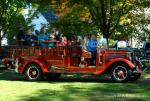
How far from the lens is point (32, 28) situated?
3275 cm

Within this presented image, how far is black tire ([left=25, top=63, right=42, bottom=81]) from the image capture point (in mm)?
18750

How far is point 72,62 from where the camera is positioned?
18469mm

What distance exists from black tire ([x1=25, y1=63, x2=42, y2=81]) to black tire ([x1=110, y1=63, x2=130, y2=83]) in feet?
9.13

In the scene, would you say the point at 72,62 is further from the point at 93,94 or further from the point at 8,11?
the point at 8,11

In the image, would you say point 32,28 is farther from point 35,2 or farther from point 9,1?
point 35,2

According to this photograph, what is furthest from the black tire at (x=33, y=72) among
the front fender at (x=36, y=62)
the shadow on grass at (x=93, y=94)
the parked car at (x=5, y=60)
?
the shadow on grass at (x=93, y=94)

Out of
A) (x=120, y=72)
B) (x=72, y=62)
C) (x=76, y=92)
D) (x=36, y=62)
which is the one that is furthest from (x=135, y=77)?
(x=76, y=92)

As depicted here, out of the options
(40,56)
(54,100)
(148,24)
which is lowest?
(54,100)

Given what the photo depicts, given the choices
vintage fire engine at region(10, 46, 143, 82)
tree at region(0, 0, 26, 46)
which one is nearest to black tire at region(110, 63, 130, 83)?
vintage fire engine at region(10, 46, 143, 82)

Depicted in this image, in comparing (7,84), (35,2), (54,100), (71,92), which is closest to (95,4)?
(35,2)

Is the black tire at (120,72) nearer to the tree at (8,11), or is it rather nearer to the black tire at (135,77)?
the black tire at (135,77)

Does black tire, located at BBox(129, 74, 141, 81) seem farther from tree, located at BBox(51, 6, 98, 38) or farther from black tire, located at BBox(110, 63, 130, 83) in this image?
tree, located at BBox(51, 6, 98, 38)

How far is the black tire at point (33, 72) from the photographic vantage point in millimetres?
18750

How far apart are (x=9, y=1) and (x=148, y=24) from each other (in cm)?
829
